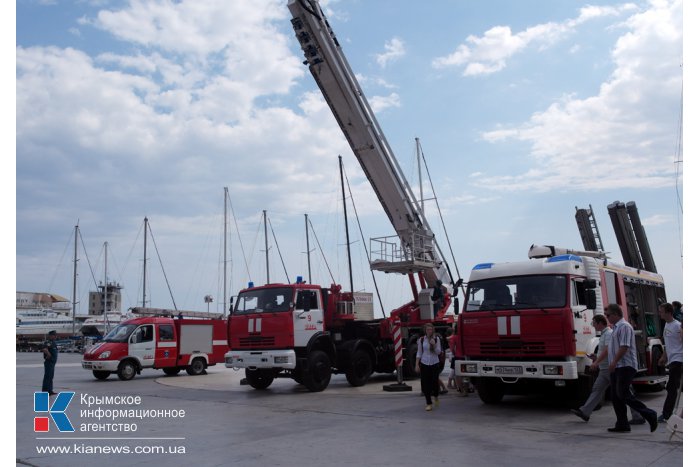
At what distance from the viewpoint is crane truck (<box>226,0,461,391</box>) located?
15133mm

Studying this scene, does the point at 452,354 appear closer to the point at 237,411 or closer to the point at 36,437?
the point at 237,411

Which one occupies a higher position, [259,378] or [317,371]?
[317,371]

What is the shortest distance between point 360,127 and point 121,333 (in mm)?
11014

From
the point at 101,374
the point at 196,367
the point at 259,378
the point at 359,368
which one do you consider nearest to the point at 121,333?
the point at 101,374

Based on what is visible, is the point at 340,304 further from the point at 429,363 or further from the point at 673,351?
the point at 673,351

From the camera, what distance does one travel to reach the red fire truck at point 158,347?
803 inches

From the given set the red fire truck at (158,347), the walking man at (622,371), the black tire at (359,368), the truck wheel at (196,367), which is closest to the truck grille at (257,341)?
the black tire at (359,368)

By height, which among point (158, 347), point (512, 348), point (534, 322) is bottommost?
point (158, 347)

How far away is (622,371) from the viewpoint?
29.8 feet

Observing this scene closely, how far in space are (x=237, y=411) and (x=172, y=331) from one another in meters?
10.7

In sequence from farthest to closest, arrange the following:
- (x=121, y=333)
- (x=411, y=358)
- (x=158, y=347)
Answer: (x=158, y=347), (x=121, y=333), (x=411, y=358)

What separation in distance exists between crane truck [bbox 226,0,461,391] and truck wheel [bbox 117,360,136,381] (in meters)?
6.44

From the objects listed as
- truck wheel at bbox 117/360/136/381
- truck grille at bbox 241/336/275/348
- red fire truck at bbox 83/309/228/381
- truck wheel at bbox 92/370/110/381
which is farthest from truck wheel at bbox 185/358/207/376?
truck grille at bbox 241/336/275/348

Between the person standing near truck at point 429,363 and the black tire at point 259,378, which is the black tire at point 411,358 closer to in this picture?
the black tire at point 259,378
